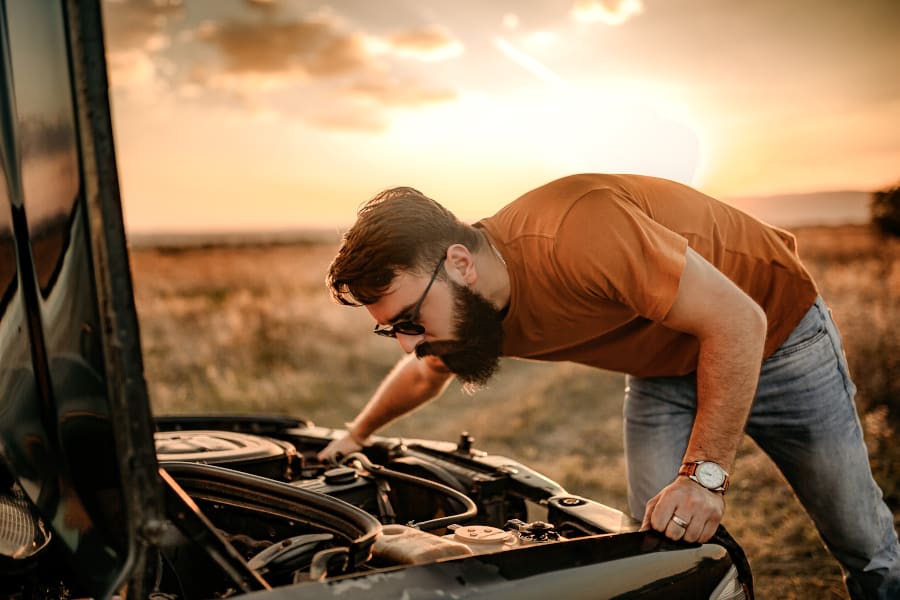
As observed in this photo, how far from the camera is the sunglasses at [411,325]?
241cm

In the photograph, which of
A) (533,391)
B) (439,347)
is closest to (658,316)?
(439,347)

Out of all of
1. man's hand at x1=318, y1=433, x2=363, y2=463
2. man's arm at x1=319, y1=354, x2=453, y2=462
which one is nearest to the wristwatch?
man's arm at x1=319, y1=354, x2=453, y2=462

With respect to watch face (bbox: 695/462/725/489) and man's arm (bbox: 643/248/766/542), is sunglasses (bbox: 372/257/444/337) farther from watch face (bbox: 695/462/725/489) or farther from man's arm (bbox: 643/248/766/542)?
watch face (bbox: 695/462/725/489)

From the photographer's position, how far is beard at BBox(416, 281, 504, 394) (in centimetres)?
247

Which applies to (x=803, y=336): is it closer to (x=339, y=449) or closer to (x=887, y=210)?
(x=339, y=449)

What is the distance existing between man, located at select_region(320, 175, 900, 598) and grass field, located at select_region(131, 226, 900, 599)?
5.84ft

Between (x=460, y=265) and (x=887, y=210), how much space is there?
13602 millimetres

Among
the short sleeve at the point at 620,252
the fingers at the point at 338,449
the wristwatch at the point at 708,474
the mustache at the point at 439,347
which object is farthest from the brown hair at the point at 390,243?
the wristwatch at the point at 708,474

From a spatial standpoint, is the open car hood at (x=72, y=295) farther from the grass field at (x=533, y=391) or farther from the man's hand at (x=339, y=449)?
the grass field at (x=533, y=391)

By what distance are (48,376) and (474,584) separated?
92 centimetres

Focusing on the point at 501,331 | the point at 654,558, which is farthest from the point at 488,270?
the point at 654,558

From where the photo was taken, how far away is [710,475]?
203 cm

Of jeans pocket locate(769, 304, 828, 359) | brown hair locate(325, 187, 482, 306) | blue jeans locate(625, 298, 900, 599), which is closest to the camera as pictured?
brown hair locate(325, 187, 482, 306)

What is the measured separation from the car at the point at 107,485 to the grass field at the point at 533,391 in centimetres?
299
